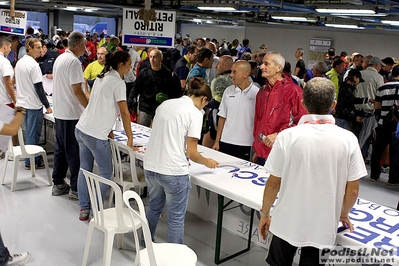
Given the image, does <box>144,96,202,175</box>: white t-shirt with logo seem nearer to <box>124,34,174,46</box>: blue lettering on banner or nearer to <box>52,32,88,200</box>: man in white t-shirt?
<box>52,32,88,200</box>: man in white t-shirt

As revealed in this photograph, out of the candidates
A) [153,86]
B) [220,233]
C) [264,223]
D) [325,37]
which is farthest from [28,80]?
[325,37]

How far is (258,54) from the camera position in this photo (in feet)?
26.0

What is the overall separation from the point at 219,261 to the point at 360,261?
4.28 feet

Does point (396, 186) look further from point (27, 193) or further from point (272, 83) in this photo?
point (27, 193)

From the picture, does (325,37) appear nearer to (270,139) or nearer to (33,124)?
(33,124)

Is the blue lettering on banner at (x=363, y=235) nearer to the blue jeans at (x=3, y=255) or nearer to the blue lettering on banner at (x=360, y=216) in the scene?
the blue lettering on banner at (x=360, y=216)

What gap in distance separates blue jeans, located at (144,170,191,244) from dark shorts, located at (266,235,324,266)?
0.82 metres

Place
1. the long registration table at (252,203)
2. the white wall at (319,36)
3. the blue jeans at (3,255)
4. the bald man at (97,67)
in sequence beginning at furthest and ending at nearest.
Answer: the white wall at (319,36)
the bald man at (97,67)
the blue jeans at (3,255)
the long registration table at (252,203)

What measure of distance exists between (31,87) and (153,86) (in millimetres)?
1401

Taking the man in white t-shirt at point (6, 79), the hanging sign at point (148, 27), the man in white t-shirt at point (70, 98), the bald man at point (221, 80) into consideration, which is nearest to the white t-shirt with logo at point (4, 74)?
the man in white t-shirt at point (6, 79)

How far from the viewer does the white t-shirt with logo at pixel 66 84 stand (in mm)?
3924

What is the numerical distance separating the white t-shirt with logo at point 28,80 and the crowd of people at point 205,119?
1cm

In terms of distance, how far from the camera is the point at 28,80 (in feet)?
15.9

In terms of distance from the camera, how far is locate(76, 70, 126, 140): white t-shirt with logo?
3383 millimetres
